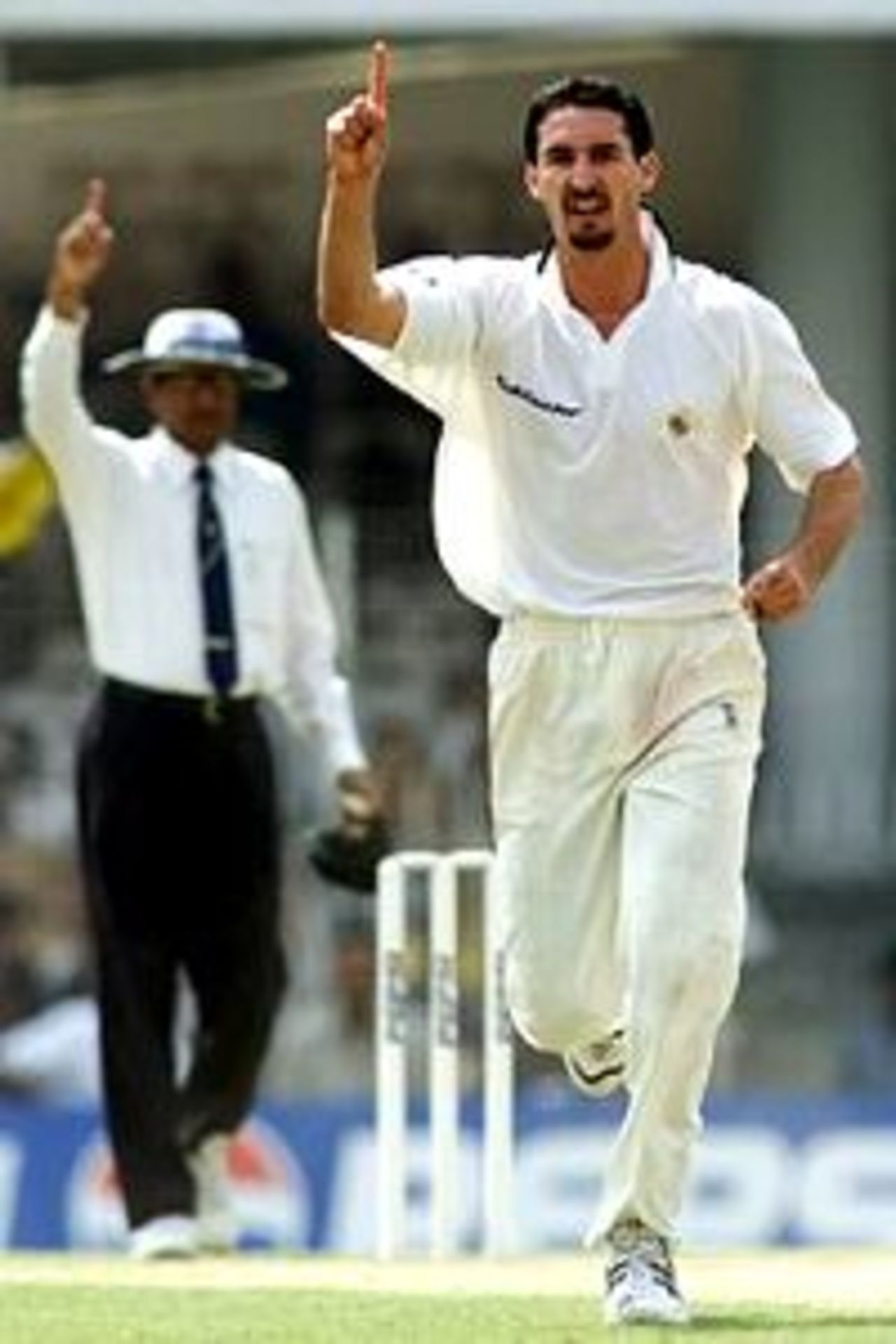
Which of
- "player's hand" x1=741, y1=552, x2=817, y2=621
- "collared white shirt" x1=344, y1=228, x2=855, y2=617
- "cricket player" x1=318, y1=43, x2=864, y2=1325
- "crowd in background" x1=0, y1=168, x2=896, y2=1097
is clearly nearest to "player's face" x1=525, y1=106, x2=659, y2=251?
"cricket player" x1=318, y1=43, x2=864, y2=1325

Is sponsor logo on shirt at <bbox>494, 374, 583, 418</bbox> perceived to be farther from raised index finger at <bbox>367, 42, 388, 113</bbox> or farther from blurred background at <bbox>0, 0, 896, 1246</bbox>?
blurred background at <bbox>0, 0, 896, 1246</bbox>

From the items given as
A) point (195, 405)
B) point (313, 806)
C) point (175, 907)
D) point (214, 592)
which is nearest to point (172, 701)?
point (214, 592)

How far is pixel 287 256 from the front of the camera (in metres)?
20.8

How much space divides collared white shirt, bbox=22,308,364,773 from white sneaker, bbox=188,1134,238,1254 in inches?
35.0

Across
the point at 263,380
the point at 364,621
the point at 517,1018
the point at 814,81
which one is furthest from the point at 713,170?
the point at 517,1018

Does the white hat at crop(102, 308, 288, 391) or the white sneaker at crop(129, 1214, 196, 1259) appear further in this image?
the white hat at crop(102, 308, 288, 391)

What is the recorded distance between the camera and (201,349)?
43.8 ft

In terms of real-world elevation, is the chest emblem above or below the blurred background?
above

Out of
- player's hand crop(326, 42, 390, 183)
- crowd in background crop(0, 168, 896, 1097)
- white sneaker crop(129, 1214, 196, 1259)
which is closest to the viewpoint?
player's hand crop(326, 42, 390, 183)

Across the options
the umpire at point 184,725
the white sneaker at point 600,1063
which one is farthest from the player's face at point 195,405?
the white sneaker at point 600,1063

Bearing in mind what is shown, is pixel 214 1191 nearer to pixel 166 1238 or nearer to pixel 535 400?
pixel 166 1238

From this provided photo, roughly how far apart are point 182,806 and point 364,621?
5846 millimetres

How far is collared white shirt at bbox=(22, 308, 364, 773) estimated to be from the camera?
13.0 m

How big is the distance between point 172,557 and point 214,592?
0.13m
